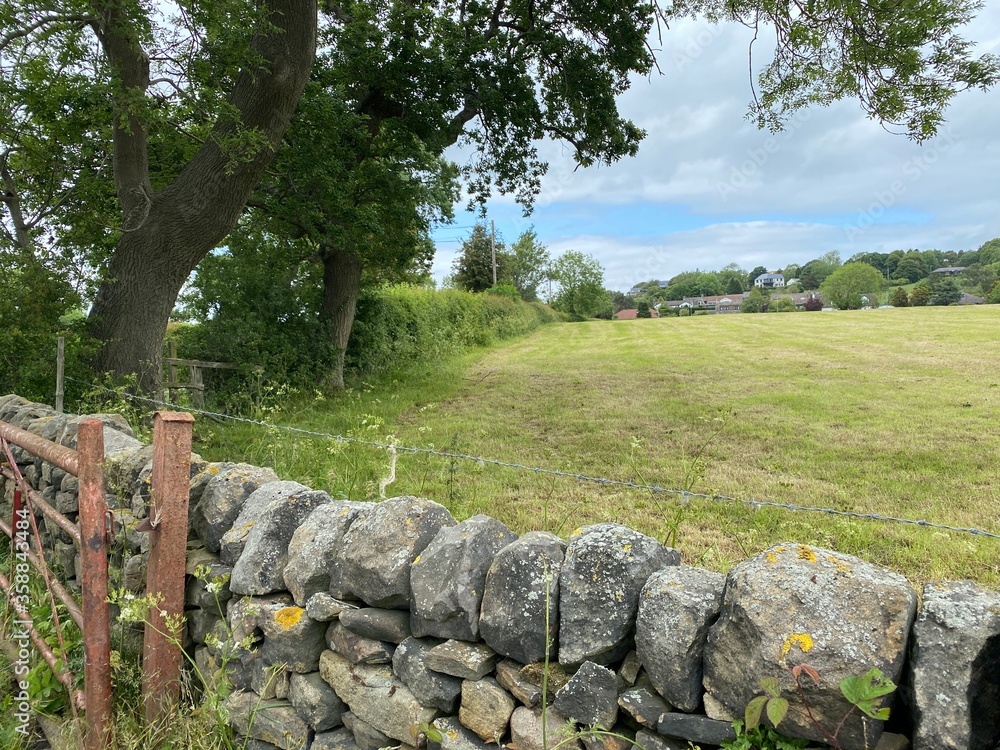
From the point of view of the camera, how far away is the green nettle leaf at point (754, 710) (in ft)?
4.95

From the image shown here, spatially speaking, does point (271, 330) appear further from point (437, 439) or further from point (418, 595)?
point (418, 595)

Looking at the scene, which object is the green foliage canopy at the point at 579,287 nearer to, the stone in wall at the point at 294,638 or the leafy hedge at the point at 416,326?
the leafy hedge at the point at 416,326

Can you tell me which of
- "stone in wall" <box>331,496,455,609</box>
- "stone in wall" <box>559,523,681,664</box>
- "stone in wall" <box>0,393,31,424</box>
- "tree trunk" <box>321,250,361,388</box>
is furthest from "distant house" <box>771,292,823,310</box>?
"stone in wall" <box>559,523,681,664</box>

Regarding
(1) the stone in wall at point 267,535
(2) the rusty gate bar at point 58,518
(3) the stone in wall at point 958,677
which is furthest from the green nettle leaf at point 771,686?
(2) the rusty gate bar at point 58,518

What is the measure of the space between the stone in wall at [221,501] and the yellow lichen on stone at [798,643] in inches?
98.0

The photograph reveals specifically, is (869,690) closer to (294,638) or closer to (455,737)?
(455,737)

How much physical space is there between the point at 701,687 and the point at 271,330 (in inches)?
423

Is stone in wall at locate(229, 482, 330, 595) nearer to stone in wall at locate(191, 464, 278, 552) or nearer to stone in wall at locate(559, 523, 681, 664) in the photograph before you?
stone in wall at locate(191, 464, 278, 552)

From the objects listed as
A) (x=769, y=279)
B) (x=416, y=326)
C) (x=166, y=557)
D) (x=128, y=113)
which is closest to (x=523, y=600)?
(x=166, y=557)

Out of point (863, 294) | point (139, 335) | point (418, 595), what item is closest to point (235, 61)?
point (139, 335)

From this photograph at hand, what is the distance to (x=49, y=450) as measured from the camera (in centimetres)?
284

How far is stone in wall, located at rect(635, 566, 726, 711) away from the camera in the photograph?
1722mm

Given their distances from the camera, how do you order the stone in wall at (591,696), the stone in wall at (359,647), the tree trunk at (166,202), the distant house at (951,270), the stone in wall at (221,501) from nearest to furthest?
the stone in wall at (591,696) < the stone in wall at (359,647) < the stone in wall at (221,501) < the tree trunk at (166,202) < the distant house at (951,270)

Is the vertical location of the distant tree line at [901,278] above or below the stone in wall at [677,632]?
above
